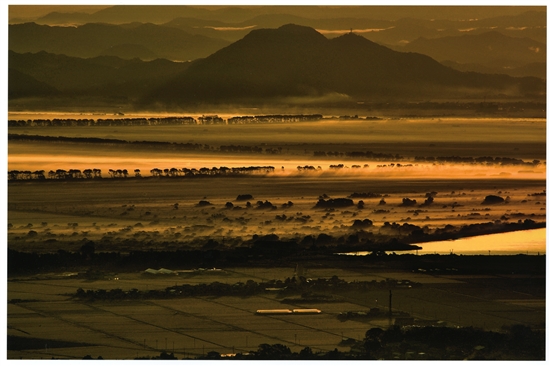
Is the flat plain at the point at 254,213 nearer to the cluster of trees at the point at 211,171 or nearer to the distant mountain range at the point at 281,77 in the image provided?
the cluster of trees at the point at 211,171

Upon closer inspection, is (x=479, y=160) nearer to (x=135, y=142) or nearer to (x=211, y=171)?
(x=211, y=171)

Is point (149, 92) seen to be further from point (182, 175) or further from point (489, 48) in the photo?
point (489, 48)

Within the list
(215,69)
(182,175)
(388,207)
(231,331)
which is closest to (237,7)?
(215,69)

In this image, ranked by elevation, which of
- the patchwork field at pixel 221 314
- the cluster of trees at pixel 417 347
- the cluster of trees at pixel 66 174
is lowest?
the cluster of trees at pixel 417 347

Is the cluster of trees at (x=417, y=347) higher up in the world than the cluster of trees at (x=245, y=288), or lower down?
lower down

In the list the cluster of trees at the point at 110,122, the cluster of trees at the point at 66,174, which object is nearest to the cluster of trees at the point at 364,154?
the cluster of trees at the point at 110,122

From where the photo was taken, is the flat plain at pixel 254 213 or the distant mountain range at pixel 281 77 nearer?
the flat plain at pixel 254 213

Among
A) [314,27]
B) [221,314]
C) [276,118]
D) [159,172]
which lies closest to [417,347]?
[221,314]

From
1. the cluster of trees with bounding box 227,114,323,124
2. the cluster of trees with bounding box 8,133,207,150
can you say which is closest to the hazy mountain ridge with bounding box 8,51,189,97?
the cluster of trees with bounding box 8,133,207,150
